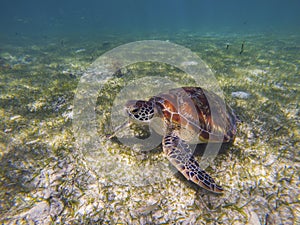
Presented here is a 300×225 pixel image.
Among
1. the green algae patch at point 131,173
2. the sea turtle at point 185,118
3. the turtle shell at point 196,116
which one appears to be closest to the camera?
the green algae patch at point 131,173

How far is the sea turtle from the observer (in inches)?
140

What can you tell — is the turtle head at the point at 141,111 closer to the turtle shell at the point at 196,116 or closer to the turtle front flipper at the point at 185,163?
the turtle shell at the point at 196,116

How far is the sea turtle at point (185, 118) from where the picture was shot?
3.55m

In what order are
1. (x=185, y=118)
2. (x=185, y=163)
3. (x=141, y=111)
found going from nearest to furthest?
1. (x=185, y=163)
2. (x=141, y=111)
3. (x=185, y=118)

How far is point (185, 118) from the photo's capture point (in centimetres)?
374

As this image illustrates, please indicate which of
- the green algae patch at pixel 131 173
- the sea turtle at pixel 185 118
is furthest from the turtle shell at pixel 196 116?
the green algae patch at pixel 131 173

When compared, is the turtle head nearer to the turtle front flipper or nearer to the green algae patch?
the turtle front flipper

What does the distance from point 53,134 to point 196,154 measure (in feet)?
11.8

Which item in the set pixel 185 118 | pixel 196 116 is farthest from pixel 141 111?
pixel 196 116

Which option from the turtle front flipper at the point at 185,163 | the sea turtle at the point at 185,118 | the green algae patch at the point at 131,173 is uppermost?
the sea turtle at the point at 185,118

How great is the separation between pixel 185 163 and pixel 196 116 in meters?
1.22

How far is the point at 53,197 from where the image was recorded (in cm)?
297

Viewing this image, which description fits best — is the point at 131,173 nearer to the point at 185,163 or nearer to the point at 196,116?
the point at 185,163

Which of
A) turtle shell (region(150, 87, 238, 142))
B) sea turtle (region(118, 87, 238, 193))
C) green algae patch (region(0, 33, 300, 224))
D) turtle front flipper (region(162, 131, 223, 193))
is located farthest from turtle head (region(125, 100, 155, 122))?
green algae patch (region(0, 33, 300, 224))
